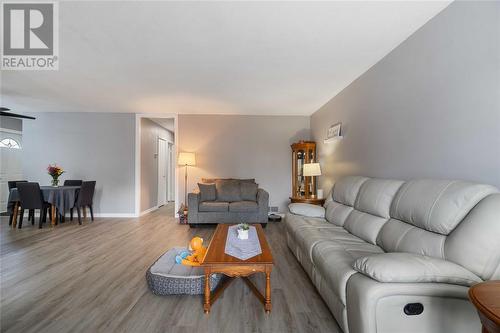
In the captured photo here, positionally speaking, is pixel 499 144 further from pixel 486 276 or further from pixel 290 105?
pixel 290 105

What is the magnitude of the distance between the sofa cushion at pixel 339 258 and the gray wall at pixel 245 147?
3.25 m

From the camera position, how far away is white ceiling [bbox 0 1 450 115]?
179 cm

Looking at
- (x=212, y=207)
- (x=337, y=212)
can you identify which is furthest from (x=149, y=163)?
(x=337, y=212)

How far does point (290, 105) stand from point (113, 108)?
3.79 m

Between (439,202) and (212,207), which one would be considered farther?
(212,207)

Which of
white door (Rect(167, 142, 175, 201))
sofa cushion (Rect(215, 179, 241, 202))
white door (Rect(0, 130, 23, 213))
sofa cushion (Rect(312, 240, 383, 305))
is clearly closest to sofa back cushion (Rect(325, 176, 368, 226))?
sofa cushion (Rect(312, 240, 383, 305))

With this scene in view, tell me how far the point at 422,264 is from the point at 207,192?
386 cm

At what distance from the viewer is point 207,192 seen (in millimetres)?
4613

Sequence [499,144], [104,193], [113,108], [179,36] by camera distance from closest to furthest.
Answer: [499,144] → [179,36] → [113,108] → [104,193]

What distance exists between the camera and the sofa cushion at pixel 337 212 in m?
2.55

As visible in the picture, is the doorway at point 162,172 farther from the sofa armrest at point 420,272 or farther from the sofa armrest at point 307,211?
the sofa armrest at point 420,272

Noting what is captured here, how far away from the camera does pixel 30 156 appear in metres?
5.12

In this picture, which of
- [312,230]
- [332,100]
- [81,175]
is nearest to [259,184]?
[332,100]

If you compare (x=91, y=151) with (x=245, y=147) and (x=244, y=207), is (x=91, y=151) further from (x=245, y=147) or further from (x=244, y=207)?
(x=244, y=207)
